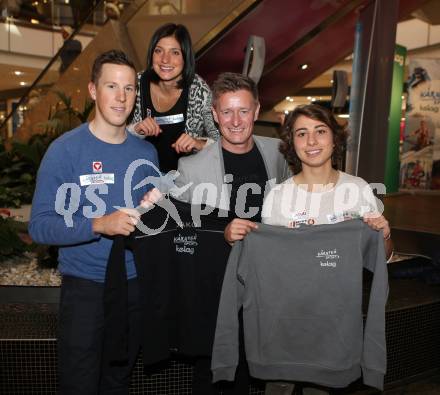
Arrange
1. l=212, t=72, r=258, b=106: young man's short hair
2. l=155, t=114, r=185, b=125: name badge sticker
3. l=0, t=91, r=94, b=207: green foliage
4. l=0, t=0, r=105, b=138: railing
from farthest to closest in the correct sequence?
1. l=0, t=0, r=105, b=138: railing
2. l=0, t=91, r=94, b=207: green foliage
3. l=155, t=114, r=185, b=125: name badge sticker
4. l=212, t=72, r=258, b=106: young man's short hair

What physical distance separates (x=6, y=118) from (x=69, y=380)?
885 centimetres

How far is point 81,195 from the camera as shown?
193 centimetres

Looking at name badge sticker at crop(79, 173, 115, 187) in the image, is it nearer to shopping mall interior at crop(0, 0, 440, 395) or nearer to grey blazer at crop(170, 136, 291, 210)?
grey blazer at crop(170, 136, 291, 210)

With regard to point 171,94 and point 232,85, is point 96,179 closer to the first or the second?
point 232,85

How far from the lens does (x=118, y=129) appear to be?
6.49 feet

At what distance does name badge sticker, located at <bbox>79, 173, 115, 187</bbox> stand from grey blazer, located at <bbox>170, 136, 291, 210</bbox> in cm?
39

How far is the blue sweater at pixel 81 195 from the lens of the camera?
1.83m

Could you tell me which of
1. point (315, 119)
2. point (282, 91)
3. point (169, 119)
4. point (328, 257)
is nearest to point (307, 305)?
point (328, 257)

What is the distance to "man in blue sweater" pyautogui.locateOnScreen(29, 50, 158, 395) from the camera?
1.84 m

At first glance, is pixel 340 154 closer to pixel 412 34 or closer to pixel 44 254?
pixel 44 254

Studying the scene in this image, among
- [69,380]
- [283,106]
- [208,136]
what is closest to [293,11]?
[208,136]

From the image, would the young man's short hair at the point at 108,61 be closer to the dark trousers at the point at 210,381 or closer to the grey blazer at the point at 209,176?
the grey blazer at the point at 209,176

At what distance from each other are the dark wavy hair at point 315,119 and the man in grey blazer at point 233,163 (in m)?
0.08

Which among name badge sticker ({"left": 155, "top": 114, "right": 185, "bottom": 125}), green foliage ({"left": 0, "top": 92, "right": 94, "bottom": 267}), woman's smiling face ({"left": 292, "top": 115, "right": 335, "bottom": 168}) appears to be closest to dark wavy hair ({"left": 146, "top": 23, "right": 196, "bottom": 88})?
name badge sticker ({"left": 155, "top": 114, "right": 185, "bottom": 125})
